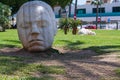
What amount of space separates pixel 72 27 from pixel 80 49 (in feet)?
52.3

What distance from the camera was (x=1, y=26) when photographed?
35.1 metres

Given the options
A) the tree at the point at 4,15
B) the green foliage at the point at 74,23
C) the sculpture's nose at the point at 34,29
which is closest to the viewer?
the sculpture's nose at the point at 34,29

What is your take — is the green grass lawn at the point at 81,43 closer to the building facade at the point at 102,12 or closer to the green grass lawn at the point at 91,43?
the green grass lawn at the point at 91,43

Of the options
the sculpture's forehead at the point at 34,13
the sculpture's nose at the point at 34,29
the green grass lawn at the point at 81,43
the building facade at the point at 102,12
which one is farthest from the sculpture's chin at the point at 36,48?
the building facade at the point at 102,12

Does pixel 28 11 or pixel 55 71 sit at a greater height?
pixel 28 11

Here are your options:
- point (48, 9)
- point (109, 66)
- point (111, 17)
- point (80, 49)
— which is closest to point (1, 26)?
point (80, 49)

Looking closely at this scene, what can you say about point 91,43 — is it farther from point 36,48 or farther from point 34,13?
point 34,13

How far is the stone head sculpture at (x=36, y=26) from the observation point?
11.2 metres

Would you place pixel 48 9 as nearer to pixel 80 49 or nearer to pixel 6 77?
pixel 80 49

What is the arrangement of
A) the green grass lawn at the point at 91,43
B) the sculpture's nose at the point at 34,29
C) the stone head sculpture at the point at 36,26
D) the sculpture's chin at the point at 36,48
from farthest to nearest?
the green grass lawn at the point at 91,43, the sculpture's chin at the point at 36,48, the stone head sculpture at the point at 36,26, the sculpture's nose at the point at 34,29

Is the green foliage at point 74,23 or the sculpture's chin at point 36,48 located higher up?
the sculpture's chin at point 36,48

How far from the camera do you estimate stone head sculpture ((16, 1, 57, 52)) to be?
11.2 meters


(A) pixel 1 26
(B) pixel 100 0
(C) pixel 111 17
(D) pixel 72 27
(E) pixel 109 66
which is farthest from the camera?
(B) pixel 100 0

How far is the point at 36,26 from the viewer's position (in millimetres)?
11125
